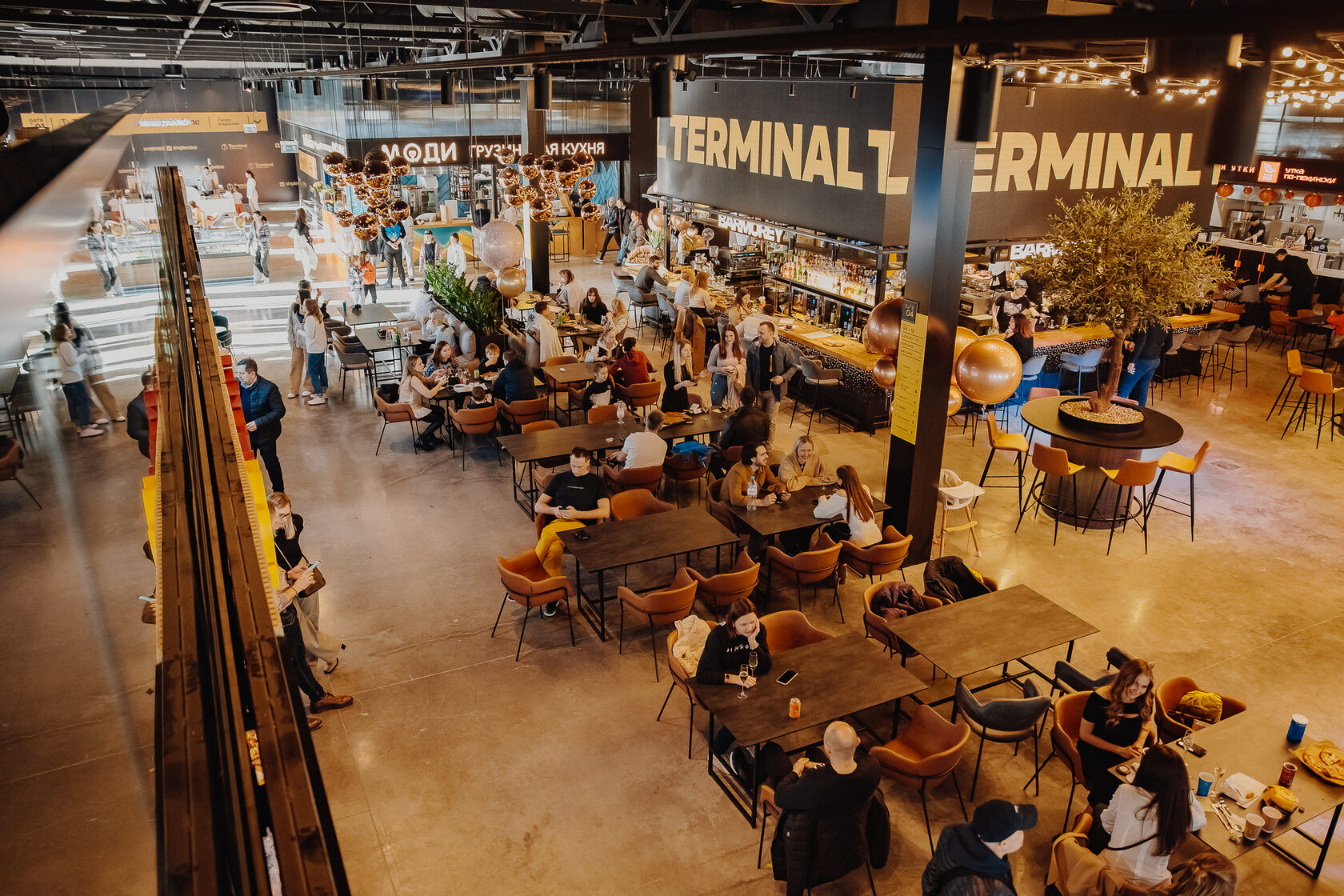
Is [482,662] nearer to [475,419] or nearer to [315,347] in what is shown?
[475,419]

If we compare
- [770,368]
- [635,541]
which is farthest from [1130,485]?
[635,541]

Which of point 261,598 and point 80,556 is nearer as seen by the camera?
point 261,598

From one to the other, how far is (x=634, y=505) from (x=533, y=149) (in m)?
8.02

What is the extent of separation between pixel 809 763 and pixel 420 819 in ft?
7.32

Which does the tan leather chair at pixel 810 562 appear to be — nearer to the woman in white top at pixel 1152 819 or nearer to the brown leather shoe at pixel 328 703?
the woman in white top at pixel 1152 819

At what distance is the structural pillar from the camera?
12838 millimetres

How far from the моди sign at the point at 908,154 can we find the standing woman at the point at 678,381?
2.89 m

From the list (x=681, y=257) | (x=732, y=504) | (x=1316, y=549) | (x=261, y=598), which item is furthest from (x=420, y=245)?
(x=261, y=598)

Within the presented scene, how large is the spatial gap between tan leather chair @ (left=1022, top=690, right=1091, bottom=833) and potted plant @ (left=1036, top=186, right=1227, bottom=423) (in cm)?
409

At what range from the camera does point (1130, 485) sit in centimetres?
802

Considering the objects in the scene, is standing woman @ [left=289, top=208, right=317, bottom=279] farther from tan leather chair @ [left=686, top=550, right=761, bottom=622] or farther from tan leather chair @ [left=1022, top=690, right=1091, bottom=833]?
tan leather chair @ [left=1022, top=690, right=1091, bottom=833]

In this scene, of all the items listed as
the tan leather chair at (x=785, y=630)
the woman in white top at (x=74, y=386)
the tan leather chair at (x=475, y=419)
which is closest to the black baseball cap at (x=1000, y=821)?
the tan leather chair at (x=785, y=630)

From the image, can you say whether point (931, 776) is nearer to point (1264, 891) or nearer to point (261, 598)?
point (1264, 891)

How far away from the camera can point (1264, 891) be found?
15.1 feet
